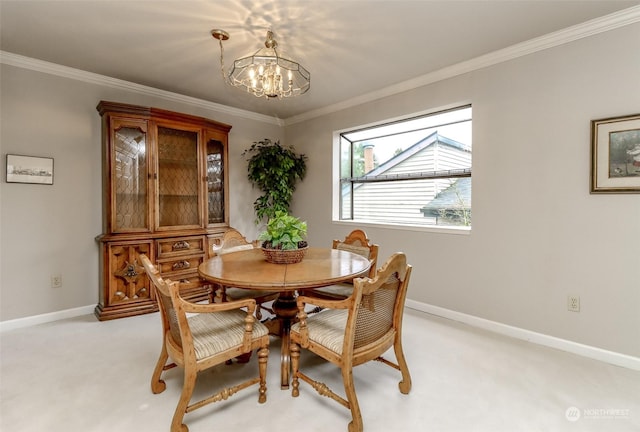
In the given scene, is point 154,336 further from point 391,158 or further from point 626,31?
point 626,31

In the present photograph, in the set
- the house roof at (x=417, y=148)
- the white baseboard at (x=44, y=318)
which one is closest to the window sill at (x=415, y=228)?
the house roof at (x=417, y=148)

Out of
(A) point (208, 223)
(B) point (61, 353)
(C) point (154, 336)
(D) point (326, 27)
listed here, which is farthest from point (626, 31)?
(B) point (61, 353)

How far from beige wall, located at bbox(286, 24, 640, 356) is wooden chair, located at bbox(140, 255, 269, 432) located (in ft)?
7.02

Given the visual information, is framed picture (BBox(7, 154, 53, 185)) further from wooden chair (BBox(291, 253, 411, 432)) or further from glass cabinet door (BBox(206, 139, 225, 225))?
wooden chair (BBox(291, 253, 411, 432))

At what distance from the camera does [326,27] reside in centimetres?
230

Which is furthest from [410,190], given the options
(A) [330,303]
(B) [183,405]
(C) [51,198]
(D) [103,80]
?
(C) [51,198]

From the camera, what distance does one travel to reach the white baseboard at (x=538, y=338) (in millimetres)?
2186

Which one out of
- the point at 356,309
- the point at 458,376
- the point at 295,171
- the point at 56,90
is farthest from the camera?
the point at 295,171

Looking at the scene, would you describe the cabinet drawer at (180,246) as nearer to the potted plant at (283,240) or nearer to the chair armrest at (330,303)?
the potted plant at (283,240)

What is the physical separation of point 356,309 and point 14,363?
255 cm

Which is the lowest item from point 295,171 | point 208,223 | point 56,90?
point 208,223

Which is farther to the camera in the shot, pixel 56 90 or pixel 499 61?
pixel 56 90

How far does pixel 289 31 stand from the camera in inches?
92.4

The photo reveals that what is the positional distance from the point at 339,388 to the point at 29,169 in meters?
3.35
